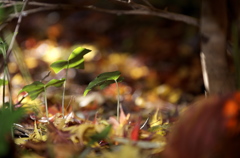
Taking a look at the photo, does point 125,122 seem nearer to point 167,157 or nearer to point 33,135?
point 33,135

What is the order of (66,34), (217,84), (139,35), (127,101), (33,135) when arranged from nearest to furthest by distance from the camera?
(33,135), (217,84), (127,101), (139,35), (66,34)

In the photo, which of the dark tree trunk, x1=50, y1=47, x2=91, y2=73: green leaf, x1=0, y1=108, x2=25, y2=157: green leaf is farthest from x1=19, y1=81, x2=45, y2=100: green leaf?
the dark tree trunk

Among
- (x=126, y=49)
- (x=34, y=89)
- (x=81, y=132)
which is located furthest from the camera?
(x=126, y=49)

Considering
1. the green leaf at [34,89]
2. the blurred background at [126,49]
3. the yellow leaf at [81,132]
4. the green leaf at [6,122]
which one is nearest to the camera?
the green leaf at [6,122]

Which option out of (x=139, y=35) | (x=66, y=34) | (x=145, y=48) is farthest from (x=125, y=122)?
(x=66, y=34)

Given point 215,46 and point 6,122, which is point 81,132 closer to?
point 6,122

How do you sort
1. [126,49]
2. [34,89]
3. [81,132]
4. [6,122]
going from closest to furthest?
[6,122] → [81,132] → [34,89] → [126,49]

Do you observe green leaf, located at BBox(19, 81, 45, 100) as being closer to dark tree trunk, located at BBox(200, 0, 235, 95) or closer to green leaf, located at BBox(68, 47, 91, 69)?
green leaf, located at BBox(68, 47, 91, 69)

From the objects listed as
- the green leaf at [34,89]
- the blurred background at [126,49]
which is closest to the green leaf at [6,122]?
the green leaf at [34,89]

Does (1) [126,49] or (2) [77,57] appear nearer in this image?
(2) [77,57]

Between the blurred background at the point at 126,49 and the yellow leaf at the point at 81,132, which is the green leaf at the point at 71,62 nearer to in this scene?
the yellow leaf at the point at 81,132

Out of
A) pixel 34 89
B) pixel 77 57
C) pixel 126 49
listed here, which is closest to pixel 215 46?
pixel 77 57
